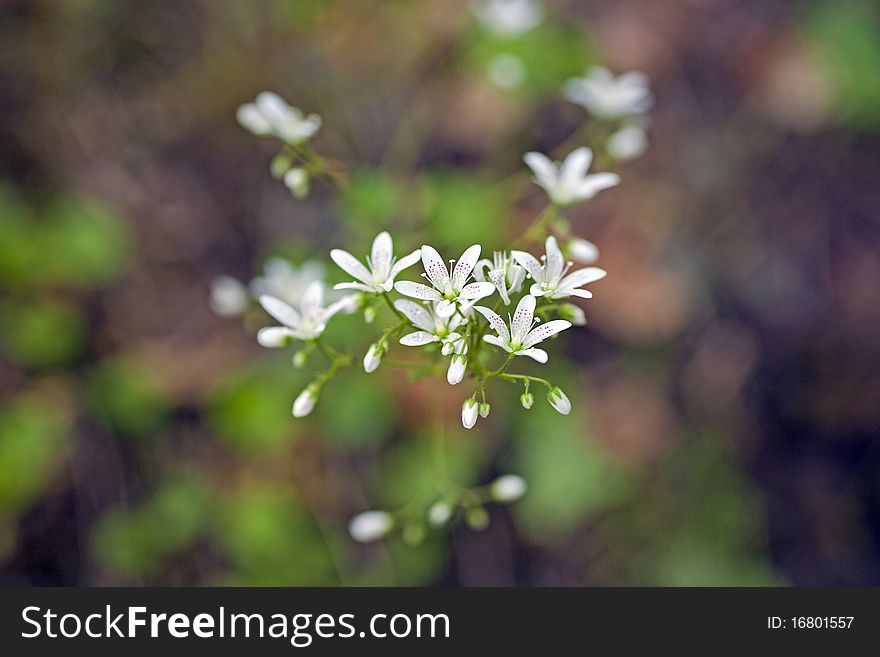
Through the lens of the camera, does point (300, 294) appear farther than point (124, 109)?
No

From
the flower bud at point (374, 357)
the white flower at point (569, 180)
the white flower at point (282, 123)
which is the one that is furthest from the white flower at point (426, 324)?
the white flower at point (282, 123)

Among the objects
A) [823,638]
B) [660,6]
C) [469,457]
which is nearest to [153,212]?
[469,457]

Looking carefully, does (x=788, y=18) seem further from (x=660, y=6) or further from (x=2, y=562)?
(x=2, y=562)

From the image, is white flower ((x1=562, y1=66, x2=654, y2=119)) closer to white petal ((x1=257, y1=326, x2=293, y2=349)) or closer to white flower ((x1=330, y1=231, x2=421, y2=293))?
white flower ((x1=330, y1=231, x2=421, y2=293))

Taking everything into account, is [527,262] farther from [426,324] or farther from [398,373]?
Answer: [398,373]

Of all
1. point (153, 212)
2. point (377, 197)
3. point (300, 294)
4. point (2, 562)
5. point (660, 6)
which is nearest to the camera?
point (377, 197)

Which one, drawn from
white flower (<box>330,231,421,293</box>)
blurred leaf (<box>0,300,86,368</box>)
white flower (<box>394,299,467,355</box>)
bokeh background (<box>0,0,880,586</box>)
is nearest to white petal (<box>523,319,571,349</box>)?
white flower (<box>394,299,467,355</box>)
